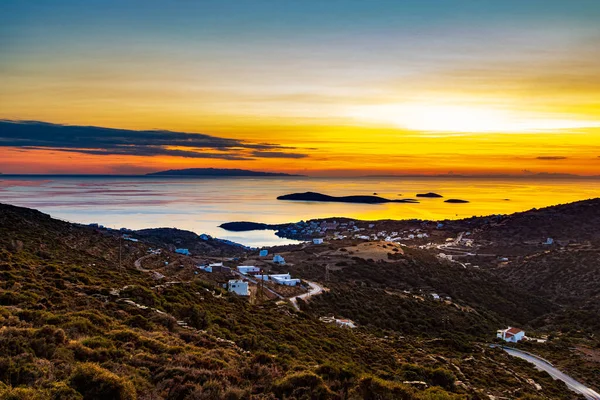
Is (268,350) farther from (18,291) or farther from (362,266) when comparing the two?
(362,266)

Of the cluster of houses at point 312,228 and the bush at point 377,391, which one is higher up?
the bush at point 377,391

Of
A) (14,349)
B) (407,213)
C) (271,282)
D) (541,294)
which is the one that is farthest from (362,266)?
(407,213)

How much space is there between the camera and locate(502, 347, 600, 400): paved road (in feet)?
62.6

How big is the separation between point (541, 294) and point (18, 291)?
55.2 metres

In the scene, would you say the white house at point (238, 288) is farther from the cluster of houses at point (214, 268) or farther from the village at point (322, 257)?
the cluster of houses at point (214, 268)

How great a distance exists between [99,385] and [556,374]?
23.4 metres

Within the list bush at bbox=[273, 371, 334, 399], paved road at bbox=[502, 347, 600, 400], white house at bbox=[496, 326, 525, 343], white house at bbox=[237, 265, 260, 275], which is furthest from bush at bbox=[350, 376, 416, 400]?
white house at bbox=[237, 265, 260, 275]

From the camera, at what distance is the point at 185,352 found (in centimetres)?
927

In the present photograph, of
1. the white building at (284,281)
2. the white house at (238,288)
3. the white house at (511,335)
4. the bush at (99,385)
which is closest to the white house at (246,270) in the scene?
the white building at (284,281)

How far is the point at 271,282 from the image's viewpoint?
35.6 metres

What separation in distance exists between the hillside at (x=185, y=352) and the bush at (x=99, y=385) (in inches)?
0.6

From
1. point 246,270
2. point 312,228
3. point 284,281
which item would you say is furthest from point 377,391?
point 312,228

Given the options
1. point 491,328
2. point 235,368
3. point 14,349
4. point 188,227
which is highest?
point 14,349

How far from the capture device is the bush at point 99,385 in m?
6.58
